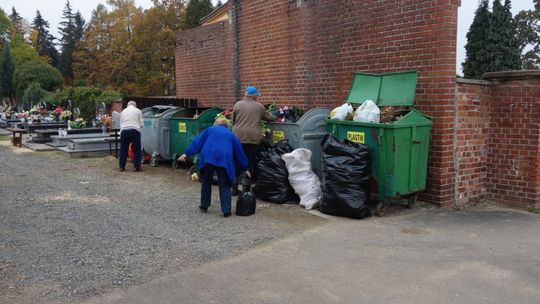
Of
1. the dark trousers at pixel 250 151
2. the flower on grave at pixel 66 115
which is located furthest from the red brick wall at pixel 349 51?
the flower on grave at pixel 66 115

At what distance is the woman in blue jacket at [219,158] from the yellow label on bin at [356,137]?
1508 mm

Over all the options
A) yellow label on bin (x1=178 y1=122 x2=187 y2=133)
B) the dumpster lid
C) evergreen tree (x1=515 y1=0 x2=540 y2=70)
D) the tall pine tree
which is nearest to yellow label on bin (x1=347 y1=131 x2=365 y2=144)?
the dumpster lid

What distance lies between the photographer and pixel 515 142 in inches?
261

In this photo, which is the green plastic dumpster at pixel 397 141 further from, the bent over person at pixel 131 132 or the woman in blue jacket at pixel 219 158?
the bent over person at pixel 131 132

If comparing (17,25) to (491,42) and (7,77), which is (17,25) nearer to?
(7,77)

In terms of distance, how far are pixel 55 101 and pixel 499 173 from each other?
74.8 feet

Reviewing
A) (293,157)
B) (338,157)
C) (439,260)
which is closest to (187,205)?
(293,157)

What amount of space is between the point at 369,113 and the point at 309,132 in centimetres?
137

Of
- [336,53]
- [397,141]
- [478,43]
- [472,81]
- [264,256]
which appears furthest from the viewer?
[478,43]

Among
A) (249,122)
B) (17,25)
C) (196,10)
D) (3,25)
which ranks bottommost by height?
(249,122)

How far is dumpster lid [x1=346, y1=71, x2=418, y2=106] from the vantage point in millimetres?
6469

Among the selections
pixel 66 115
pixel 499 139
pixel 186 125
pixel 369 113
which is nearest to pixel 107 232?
pixel 369 113

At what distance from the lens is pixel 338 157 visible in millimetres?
6023

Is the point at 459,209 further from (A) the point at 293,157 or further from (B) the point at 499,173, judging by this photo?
(A) the point at 293,157
